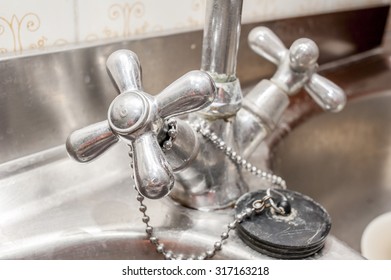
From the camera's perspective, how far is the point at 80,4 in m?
0.45

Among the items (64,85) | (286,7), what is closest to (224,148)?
(64,85)

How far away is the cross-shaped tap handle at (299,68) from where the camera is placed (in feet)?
1.41

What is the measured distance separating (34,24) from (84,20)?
51 millimetres

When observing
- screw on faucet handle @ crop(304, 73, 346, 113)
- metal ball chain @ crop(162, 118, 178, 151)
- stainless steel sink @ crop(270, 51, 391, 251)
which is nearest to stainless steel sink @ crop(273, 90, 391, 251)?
stainless steel sink @ crop(270, 51, 391, 251)

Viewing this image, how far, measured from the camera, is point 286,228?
39 cm

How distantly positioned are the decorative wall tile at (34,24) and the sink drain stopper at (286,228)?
0.24 metres

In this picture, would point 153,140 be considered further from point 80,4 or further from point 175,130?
point 80,4

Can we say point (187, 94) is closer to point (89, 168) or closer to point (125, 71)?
point (125, 71)

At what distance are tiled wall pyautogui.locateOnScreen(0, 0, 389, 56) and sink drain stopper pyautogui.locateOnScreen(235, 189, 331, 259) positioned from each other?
0.22 metres

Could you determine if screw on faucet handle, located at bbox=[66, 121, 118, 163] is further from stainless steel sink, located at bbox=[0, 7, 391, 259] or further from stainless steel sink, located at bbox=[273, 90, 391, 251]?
stainless steel sink, located at bbox=[273, 90, 391, 251]

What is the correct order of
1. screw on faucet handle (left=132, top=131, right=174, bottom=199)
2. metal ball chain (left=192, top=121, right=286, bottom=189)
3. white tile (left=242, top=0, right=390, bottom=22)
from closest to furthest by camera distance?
screw on faucet handle (left=132, top=131, right=174, bottom=199) → metal ball chain (left=192, top=121, right=286, bottom=189) → white tile (left=242, top=0, right=390, bottom=22)

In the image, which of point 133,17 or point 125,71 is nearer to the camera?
point 125,71

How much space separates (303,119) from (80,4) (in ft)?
1.05

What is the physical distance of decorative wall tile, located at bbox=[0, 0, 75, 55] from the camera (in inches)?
16.1
